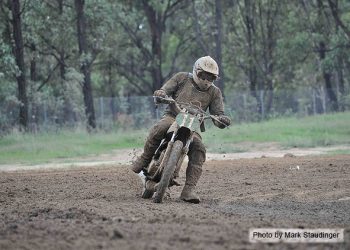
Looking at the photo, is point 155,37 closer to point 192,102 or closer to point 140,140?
point 140,140

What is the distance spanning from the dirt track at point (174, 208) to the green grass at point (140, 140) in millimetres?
6798

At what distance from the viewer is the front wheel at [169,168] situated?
33.8ft

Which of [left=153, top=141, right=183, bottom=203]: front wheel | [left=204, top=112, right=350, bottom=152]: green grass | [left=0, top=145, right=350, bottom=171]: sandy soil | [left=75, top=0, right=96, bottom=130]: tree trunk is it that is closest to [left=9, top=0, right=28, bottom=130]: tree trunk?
[left=75, top=0, right=96, bottom=130]: tree trunk

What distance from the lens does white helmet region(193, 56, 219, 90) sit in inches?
423

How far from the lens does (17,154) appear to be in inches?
936

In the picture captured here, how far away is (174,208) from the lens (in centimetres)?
977

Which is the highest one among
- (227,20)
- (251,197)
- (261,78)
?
(227,20)

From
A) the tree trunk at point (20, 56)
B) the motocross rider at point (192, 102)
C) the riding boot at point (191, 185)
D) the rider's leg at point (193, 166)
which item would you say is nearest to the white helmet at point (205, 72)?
the motocross rider at point (192, 102)

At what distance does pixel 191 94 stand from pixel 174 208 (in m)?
1.99

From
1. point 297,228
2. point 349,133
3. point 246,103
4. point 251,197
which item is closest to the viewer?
point 297,228

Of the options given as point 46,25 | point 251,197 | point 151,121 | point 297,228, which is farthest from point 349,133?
point 297,228

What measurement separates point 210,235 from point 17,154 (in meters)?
17.6

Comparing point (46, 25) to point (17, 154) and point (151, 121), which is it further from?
point (17, 154)

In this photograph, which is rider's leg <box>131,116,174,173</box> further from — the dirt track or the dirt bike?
the dirt track
